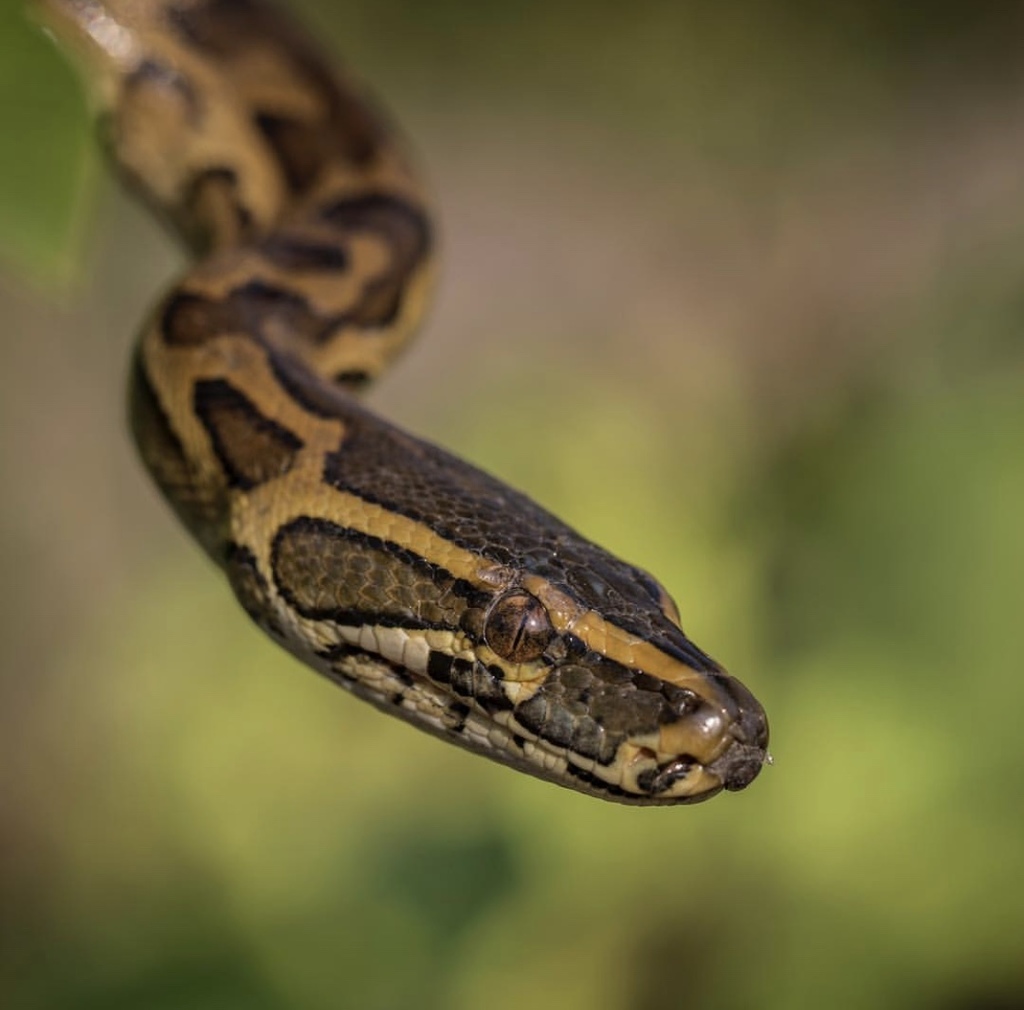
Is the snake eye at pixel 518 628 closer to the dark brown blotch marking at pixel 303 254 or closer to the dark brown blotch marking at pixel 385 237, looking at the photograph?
the dark brown blotch marking at pixel 385 237

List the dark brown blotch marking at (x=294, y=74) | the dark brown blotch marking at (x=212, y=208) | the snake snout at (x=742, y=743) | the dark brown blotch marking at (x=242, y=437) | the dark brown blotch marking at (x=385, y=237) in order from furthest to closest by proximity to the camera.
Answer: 1. the dark brown blotch marking at (x=294, y=74)
2. the dark brown blotch marking at (x=212, y=208)
3. the dark brown blotch marking at (x=385, y=237)
4. the dark brown blotch marking at (x=242, y=437)
5. the snake snout at (x=742, y=743)

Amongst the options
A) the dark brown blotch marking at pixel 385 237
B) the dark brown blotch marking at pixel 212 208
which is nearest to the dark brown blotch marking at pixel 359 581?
the dark brown blotch marking at pixel 385 237

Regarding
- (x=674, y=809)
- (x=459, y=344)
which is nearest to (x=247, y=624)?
(x=674, y=809)

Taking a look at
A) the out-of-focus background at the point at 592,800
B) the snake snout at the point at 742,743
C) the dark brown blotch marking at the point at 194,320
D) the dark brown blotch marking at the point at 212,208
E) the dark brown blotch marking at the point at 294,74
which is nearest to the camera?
the snake snout at the point at 742,743

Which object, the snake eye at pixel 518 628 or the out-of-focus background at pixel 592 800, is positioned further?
the out-of-focus background at pixel 592 800

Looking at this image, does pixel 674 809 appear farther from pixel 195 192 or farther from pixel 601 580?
pixel 195 192

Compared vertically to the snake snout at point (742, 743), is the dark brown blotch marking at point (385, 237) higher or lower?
higher

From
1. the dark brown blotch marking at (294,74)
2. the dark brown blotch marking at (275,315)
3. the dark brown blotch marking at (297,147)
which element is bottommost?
the dark brown blotch marking at (275,315)
